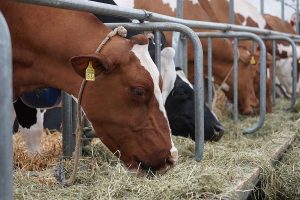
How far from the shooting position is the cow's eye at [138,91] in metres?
2.84

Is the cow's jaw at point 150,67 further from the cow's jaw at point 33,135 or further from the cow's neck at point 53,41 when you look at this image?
the cow's jaw at point 33,135

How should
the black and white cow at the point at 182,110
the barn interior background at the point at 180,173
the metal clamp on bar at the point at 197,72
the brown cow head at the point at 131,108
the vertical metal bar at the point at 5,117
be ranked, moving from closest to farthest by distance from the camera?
the vertical metal bar at the point at 5,117 → the barn interior background at the point at 180,173 → the brown cow head at the point at 131,108 → the metal clamp on bar at the point at 197,72 → the black and white cow at the point at 182,110

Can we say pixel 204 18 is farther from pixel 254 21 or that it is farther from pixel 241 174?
pixel 241 174

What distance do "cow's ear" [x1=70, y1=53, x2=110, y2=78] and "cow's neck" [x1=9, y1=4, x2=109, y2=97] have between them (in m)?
0.19

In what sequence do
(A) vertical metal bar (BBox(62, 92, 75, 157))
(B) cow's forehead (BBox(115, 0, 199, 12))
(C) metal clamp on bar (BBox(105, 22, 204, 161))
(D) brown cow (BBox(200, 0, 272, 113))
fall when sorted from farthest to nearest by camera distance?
(D) brown cow (BBox(200, 0, 272, 113))
(B) cow's forehead (BBox(115, 0, 199, 12))
(A) vertical metal bar (BBox(62, 92, 75, 157))
(C) metal clamp on bar (BBox(105, 22, 204, 161))

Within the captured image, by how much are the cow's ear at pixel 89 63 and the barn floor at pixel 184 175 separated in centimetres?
52

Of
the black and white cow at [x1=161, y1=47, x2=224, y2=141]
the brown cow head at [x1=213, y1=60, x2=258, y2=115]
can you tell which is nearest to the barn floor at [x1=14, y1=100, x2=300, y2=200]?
the black and white cow at [x1=161, y1=47, x2=224, y2=141]

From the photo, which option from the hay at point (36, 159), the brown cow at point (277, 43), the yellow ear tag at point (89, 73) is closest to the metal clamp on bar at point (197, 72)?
the yellow ear tag at point (89, 73)

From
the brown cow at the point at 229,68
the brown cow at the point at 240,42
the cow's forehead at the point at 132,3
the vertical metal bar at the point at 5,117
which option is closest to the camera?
the vertical metal bar at the point at 5,117

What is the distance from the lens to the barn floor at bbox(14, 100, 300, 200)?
2643 mm

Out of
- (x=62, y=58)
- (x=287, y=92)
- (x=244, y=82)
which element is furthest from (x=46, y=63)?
(x=287, y=92)

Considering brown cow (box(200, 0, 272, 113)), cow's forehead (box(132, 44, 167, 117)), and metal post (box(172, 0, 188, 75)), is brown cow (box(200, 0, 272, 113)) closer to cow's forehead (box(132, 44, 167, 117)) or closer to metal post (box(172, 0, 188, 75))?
metal post (box(172, 0, 188, 75))

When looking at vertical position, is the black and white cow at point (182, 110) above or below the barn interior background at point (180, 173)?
above

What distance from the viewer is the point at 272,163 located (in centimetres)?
393
